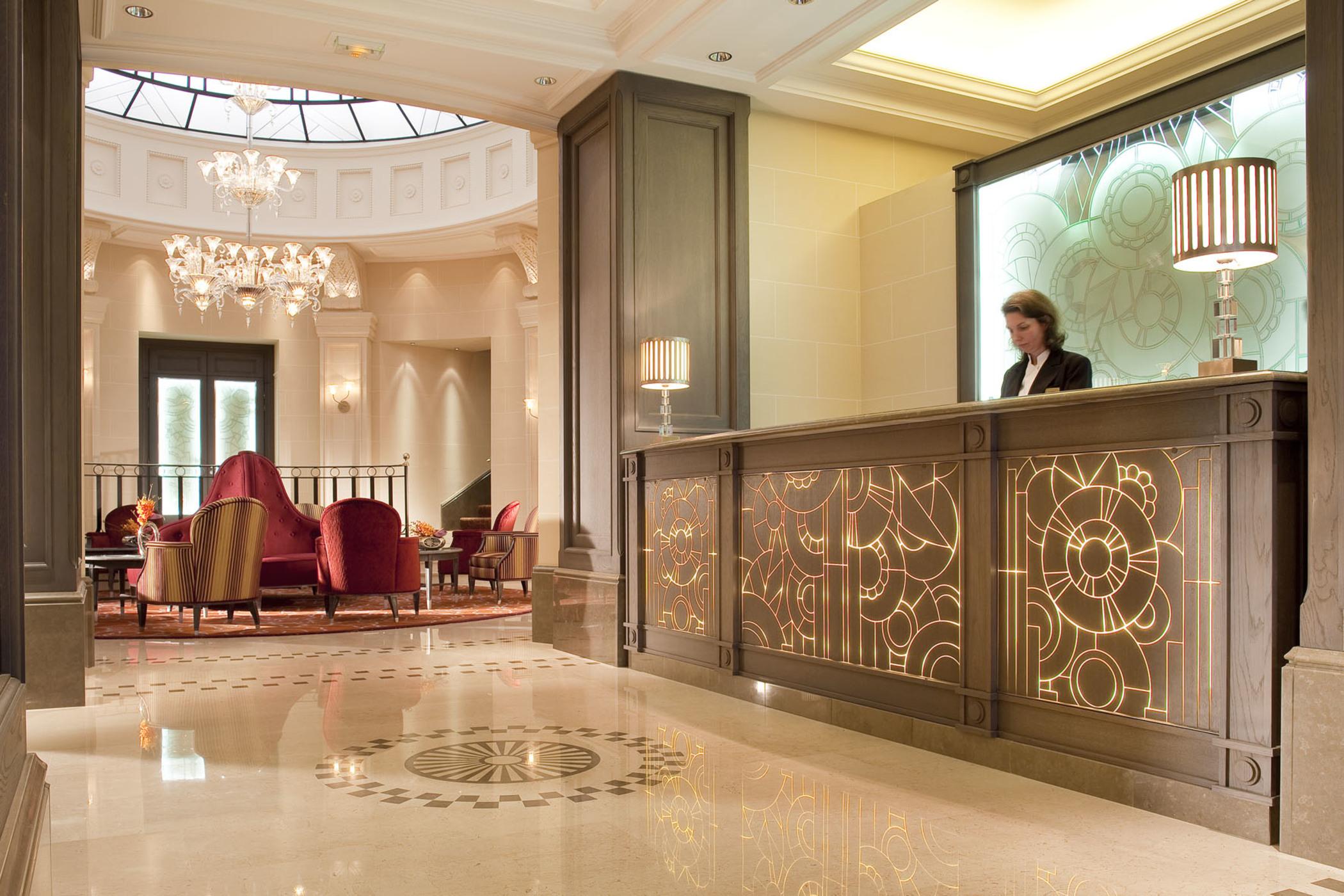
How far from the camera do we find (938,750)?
A: 3.76m

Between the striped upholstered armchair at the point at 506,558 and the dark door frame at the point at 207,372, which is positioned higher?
the dark door frame at the point at 207,372

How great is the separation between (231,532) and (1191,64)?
7.26 metres

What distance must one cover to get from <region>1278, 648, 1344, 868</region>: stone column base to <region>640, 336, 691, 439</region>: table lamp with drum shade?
3621 millimetres

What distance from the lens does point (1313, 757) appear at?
8.49ft

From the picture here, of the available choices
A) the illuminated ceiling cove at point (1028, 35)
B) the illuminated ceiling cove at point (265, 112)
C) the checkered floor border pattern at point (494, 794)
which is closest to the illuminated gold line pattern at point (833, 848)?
the checkered floor border pattern at point (494, 794)

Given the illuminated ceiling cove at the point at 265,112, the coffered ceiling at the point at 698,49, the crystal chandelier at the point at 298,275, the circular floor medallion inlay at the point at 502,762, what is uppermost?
the illuminated ceiling cove at the point at 265,112

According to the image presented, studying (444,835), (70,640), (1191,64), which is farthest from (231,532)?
(1191,64)

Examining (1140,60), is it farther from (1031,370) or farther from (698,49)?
(1031,370)

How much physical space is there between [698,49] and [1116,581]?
413cm

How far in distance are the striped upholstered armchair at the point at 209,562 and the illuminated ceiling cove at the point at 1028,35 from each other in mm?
5491

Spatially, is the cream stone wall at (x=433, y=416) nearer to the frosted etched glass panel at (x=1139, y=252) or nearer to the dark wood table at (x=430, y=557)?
the dark wood table at (x=430, y=557)

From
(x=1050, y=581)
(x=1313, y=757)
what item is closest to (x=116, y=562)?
(x=1050, y=581)

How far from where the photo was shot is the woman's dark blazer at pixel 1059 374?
15.1ft

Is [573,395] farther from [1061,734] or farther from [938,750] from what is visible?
[1061,734]
